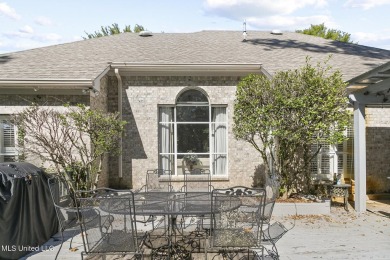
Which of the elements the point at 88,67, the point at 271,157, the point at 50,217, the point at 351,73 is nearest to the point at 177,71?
the point at 88,67

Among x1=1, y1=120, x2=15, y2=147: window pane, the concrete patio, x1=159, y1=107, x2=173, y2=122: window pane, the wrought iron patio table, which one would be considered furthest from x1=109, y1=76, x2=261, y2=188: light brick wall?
the wrought iron patio table

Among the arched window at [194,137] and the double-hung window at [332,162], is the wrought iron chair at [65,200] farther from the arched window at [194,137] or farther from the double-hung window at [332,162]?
the double-hung window at [332,162]

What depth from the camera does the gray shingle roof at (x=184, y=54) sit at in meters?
11.5

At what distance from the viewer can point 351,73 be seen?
456 inches

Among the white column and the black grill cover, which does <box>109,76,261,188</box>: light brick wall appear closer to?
the white column

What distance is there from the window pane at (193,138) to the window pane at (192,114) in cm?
20

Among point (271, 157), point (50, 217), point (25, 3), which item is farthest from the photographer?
point (25, 3)

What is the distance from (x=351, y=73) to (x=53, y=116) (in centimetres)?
837

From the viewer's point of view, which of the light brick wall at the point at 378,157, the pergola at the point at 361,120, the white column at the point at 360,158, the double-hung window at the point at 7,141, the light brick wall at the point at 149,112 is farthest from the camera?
the light brick wall at the point at 149,112

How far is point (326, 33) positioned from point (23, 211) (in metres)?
33.5

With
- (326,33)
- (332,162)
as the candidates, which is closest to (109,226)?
(332,162)

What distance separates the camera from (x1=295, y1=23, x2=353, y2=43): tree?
34.1 m

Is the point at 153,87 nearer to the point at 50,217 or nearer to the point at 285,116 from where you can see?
the point at 285,116

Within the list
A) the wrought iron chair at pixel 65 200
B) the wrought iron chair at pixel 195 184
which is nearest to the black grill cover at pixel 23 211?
the wrought iron chair at pixel 65 200
